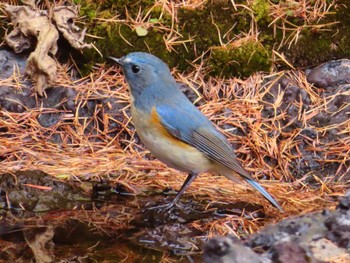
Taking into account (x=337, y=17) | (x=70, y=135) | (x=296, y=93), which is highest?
(x=337, y=17)

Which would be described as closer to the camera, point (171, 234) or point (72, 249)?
point (72, 249)

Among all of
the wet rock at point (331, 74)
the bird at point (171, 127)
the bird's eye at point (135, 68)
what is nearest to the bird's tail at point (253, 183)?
the bird at point (171, 127)

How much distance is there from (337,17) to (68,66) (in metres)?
2.59

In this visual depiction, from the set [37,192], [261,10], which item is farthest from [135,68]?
[261,10]

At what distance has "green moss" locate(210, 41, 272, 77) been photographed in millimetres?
7250

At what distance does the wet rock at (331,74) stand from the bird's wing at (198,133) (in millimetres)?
1693

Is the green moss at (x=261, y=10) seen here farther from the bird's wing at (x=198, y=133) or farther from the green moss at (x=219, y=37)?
the bird's wing at (x=198, y=133)

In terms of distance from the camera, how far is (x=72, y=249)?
15.9ft

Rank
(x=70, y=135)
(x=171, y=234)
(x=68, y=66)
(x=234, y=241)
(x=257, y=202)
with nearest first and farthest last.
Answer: (x=234, y=241) < (x=171, y=234) < (x=257, y=202) < (x=70, y=135) < (x=68, y=66)

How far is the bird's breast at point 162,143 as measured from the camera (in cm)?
562

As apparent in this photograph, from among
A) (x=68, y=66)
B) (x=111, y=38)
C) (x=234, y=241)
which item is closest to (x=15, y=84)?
(x=68, y=66)

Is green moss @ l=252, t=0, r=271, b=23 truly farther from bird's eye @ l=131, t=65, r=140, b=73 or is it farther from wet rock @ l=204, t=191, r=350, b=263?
wet rock @ l=204, t=191, r=350, b=263

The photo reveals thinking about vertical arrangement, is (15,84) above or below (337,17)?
below

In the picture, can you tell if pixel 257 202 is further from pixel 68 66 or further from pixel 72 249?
pixel 68 66
